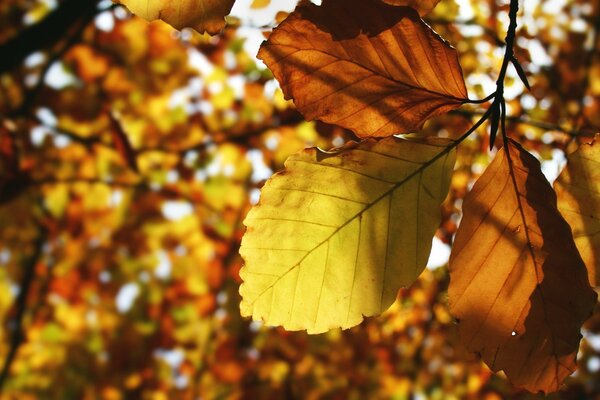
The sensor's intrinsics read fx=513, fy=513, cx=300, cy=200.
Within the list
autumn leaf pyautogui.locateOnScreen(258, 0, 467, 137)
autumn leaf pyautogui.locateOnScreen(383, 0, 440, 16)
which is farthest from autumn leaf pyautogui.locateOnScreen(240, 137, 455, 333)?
autumn leaf pyautogui.locateOnScreen(383, 0, 440, 16)

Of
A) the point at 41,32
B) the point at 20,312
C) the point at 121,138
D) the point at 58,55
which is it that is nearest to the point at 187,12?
the point at 121,138

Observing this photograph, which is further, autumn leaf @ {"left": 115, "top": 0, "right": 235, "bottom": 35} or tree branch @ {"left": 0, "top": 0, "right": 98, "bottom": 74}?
tree branch @ {"left": 0, "top": 0, "right": 98, "bottom": 74}

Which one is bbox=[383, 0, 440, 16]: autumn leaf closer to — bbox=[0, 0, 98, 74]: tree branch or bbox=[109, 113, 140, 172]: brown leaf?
bbox=[109, 113, 140, 172]: brown leaf

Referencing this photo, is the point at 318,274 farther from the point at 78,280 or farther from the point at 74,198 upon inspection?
the point at 78,280

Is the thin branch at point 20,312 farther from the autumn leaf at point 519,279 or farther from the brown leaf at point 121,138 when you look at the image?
the autumn leaf at point 519,279

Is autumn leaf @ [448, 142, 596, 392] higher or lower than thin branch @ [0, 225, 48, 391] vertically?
higher

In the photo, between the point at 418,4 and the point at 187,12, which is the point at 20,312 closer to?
the point at 187,12

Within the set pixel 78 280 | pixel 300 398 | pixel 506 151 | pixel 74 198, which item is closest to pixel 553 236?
pixel 506 151
